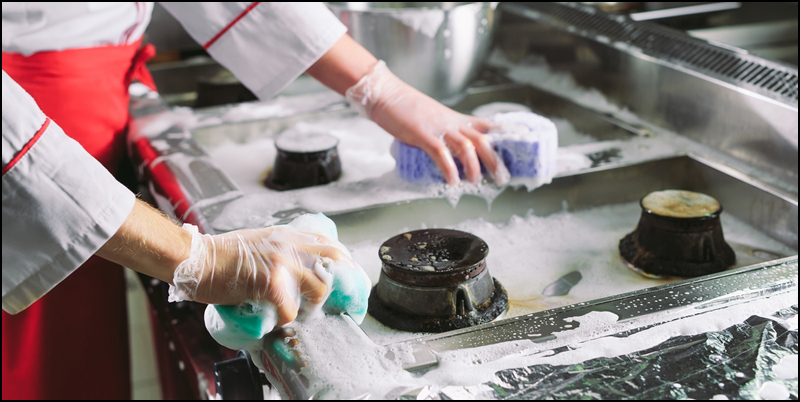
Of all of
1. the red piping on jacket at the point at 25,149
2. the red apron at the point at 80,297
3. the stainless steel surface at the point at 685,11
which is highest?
the stainless steel surface at the point at 685,11

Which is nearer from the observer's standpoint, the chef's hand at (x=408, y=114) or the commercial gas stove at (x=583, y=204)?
the commercial gas stove at (x=583, y=204)

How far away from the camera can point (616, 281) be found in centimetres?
116

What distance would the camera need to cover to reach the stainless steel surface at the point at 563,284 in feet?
3.70

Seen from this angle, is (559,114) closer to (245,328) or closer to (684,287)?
(684,287)

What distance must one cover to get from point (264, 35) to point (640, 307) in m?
1.04

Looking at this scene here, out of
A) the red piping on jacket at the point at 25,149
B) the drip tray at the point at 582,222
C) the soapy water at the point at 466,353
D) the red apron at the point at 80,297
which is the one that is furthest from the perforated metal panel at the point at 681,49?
the red piping on jacket at the point at 25,149

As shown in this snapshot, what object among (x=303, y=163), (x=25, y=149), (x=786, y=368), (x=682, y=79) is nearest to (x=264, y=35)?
(x=303, y=163)

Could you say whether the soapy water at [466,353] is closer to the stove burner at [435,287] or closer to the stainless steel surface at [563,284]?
the stove burner at [435,287]

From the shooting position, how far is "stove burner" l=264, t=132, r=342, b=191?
1.42 meters

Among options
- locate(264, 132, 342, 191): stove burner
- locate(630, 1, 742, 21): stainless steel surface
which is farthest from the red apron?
locate(630, 1, 742, 21): stainless steel surface

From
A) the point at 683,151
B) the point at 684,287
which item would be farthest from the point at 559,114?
the point at 684,287

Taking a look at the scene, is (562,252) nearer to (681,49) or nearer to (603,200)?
(603,200)

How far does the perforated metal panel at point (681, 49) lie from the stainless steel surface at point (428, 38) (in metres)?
0.36

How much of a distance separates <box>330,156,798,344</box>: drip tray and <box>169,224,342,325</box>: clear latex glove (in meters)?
0.27
